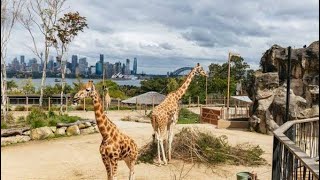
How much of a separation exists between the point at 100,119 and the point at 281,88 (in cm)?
1330

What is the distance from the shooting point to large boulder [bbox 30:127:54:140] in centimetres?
1497

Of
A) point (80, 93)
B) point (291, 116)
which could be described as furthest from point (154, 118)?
point (291, 116)

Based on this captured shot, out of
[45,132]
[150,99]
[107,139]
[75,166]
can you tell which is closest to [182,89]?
[75,166]

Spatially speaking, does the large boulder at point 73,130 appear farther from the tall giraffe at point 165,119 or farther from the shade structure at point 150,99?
the shade structure at point 150,99

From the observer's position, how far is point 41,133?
15.1m

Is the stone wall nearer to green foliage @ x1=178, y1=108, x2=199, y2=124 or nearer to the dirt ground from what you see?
the dirt ground

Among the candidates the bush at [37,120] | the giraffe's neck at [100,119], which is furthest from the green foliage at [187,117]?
the giraffe's neck at [100,119]

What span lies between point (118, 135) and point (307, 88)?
1366cm

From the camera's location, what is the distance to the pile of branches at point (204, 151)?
411 inches

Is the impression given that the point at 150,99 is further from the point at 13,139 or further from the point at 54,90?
the point at 13,139

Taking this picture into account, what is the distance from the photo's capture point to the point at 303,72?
62.8 feet

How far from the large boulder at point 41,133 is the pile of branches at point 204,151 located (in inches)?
214

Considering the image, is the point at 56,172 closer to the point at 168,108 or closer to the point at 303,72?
the point at 168,108

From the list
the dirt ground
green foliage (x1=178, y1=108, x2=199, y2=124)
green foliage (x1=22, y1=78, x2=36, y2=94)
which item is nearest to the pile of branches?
the dirt ground
